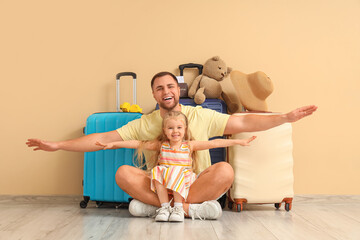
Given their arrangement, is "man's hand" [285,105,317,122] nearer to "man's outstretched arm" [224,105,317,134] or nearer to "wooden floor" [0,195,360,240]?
"man's outstretched arm" [224,105,317,134]

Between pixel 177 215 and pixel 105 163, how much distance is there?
74 centimetres

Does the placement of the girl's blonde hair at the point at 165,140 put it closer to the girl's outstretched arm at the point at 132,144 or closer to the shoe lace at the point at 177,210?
the girl's outstretched arm at the point at 132,144

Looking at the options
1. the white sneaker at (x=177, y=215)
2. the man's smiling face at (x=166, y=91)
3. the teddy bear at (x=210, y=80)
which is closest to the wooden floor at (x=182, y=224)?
the white sneaker at (x=177, y=215)

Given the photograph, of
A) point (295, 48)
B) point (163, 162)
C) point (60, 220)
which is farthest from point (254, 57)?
point (60, 220)

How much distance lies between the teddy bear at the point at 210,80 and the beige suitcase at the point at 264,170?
41 centimetres

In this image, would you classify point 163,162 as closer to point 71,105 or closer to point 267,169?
point 267,169

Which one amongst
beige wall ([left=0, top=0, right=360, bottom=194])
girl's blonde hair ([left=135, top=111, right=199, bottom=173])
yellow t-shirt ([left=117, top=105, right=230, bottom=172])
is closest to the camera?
girl's blonde hair ([left=135, top=111, right=199, bottom=173])

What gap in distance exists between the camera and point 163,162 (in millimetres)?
2129

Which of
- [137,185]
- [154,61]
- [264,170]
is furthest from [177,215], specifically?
[154,61]

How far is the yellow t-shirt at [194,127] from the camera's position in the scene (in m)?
2.26

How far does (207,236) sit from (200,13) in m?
1.77

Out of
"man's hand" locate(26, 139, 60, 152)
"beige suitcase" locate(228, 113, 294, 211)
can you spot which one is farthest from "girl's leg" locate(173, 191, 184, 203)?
"man's hand" locate(26, 139, 60, 152)

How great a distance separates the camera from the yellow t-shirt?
88.9 inches

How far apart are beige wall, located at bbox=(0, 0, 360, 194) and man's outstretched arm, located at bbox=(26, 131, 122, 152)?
1.92ft
